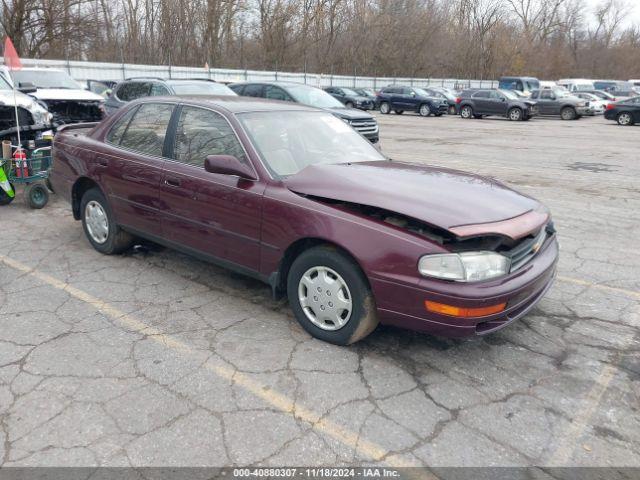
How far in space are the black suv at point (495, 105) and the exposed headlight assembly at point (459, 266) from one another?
2528 centimetres

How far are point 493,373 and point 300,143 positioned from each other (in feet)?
7.34

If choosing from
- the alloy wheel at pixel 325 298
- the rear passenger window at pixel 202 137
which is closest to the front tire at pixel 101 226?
the rear passenger window at pixel 202 137

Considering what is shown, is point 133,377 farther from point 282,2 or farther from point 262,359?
point 282,2

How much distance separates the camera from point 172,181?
417 centimetres

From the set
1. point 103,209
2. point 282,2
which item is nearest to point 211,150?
point 103,209

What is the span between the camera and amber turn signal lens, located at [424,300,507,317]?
2877 millimetres

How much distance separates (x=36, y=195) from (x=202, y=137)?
408 cm

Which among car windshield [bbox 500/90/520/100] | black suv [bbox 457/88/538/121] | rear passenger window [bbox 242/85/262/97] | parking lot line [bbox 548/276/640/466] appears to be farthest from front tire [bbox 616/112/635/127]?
parking lot line [bbox 548/276/640/466]

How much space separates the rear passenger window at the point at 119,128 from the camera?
486 centimetres

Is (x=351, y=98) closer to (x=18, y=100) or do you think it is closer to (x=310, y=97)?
(x=310, y=97)

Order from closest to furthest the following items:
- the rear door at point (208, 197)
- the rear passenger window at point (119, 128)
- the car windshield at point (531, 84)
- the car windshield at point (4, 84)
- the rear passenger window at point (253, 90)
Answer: the rear door at point (208, 197) < the rear passenger window at point (119, 128) < the car windshield at point (4, 84) < the rear passenger window at point (253, 90) < the car windshield at point (531, 84)

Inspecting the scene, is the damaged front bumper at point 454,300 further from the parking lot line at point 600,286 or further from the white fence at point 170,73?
the white fence at point 170,73

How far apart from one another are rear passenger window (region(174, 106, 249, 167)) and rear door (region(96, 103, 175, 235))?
217 mm

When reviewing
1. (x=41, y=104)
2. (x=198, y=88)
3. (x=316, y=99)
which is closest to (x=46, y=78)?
(x=41, y=104)
